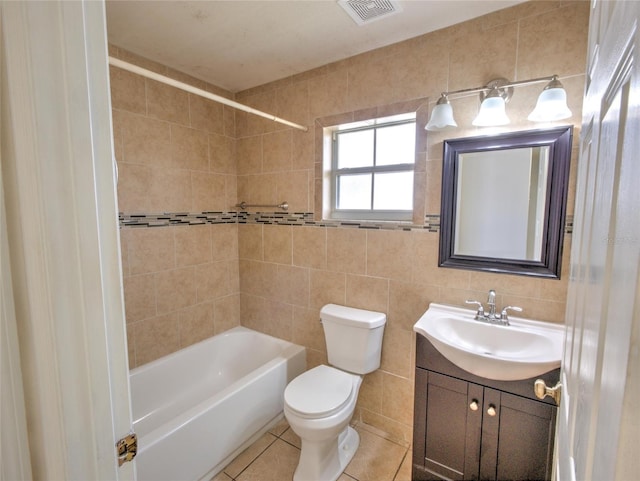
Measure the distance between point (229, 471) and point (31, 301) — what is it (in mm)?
1784

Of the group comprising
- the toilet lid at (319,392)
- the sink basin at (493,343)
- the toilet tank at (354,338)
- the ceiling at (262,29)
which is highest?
the ceiling at (262,29)

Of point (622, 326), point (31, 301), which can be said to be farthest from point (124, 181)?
point (622, 326)

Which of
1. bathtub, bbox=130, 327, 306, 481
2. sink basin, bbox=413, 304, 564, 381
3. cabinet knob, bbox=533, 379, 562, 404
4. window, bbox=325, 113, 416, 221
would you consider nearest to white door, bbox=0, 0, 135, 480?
cabinet knob, bbox=533, 379, 562, 404

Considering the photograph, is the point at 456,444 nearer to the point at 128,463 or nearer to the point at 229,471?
the point at 229,471

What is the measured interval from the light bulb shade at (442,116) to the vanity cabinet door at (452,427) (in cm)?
126

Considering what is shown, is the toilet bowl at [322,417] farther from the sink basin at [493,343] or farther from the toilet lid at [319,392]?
the sink basin at [493,343]

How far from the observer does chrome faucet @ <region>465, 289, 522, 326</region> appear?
1.52 m

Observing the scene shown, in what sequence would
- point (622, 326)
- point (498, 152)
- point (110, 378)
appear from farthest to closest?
point (498, 152) → point (110, 378) → point (622, 326)

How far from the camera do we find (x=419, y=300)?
6.01 ft

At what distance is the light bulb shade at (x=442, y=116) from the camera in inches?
61.6

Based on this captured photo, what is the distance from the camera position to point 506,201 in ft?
5.19

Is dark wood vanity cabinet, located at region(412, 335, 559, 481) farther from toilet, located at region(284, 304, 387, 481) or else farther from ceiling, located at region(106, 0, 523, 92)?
ceiling, located at region(106, 0, 523, 92)

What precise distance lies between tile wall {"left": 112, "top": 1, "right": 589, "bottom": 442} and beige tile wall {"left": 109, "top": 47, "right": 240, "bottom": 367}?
10 millimetres

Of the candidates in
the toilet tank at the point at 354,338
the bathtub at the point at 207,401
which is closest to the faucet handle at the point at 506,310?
the toilet tank at the point at 354,338
